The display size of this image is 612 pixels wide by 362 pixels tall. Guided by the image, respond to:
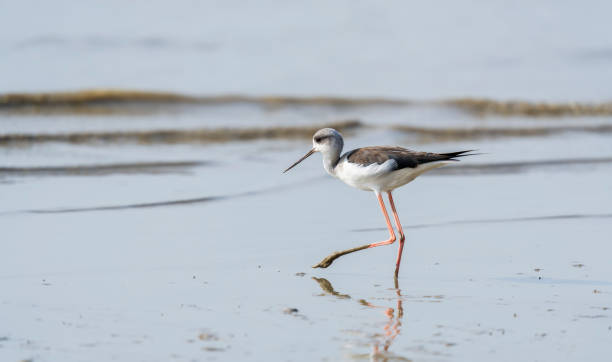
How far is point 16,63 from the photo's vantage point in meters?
18.3

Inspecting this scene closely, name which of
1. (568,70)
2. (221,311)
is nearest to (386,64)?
(568,70)

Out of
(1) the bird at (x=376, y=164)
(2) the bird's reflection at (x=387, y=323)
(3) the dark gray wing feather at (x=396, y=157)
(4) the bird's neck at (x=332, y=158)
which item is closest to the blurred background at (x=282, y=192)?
(2) the bird's reflection at (x=387, y=323)

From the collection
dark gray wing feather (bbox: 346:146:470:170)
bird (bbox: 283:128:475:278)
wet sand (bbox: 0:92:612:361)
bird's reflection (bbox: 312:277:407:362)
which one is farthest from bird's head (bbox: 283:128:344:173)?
bird's reflection (bbox: 312:277:407:362)

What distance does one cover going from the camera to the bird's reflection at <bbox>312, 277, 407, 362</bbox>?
472 centimetres

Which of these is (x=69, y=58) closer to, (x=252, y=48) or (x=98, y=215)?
(x=252, y=48)

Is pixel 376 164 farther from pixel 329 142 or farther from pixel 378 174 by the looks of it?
pixel 329 142

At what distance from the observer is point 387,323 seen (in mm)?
5254

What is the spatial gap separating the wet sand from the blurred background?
0.08 ft

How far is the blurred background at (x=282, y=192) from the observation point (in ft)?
16.9

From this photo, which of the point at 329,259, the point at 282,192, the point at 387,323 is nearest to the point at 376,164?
the point at 329,259

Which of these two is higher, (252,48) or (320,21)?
(320,21)

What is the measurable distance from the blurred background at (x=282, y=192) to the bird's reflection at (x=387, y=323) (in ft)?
0.07

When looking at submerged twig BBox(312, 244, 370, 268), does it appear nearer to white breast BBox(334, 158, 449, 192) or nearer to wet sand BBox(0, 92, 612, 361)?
wet sand BBox(0, 92, 612, 361)

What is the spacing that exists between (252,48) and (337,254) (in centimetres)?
1448
